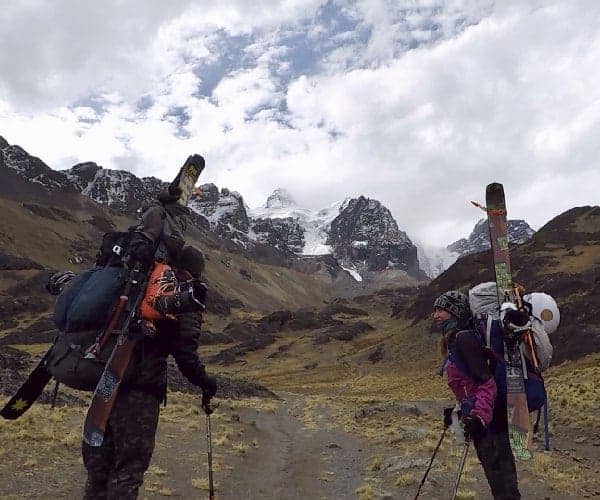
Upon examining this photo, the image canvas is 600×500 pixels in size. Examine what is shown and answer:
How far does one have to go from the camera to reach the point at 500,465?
4.83 m

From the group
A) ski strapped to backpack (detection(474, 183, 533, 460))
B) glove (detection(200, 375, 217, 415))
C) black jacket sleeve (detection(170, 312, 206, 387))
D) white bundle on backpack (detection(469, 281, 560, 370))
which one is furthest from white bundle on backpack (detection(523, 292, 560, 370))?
black jacket sleeve (detection(170, 312, 206, 387))

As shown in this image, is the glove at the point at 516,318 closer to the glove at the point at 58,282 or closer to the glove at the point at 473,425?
the glove at the point at 473,425

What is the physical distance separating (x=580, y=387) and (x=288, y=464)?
13.8 m

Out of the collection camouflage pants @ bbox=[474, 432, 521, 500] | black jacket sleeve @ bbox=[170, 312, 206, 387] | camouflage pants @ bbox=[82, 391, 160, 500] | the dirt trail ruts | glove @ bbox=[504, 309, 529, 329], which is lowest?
the dirt trail ruts

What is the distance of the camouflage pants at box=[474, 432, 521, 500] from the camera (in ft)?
15.7

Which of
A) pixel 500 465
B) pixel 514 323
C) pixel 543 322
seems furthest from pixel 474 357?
pixel 500 465

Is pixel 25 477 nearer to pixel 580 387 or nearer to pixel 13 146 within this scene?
pixel 580 387

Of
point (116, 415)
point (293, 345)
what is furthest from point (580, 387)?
point (293, 345)

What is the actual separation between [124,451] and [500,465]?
347 centimetres

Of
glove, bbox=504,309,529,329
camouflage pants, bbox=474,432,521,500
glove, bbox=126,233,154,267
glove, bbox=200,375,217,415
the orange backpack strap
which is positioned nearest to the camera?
the orange backpack strap

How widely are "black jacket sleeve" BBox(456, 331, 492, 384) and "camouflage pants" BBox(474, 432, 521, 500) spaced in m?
0.66

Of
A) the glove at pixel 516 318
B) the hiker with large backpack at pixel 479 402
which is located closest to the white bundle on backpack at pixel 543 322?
the glove at pixel 516 318

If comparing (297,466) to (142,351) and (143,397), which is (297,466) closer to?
(143,397)

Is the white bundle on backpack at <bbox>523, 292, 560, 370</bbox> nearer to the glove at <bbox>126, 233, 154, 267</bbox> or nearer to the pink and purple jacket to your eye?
the pink and purple jacket
